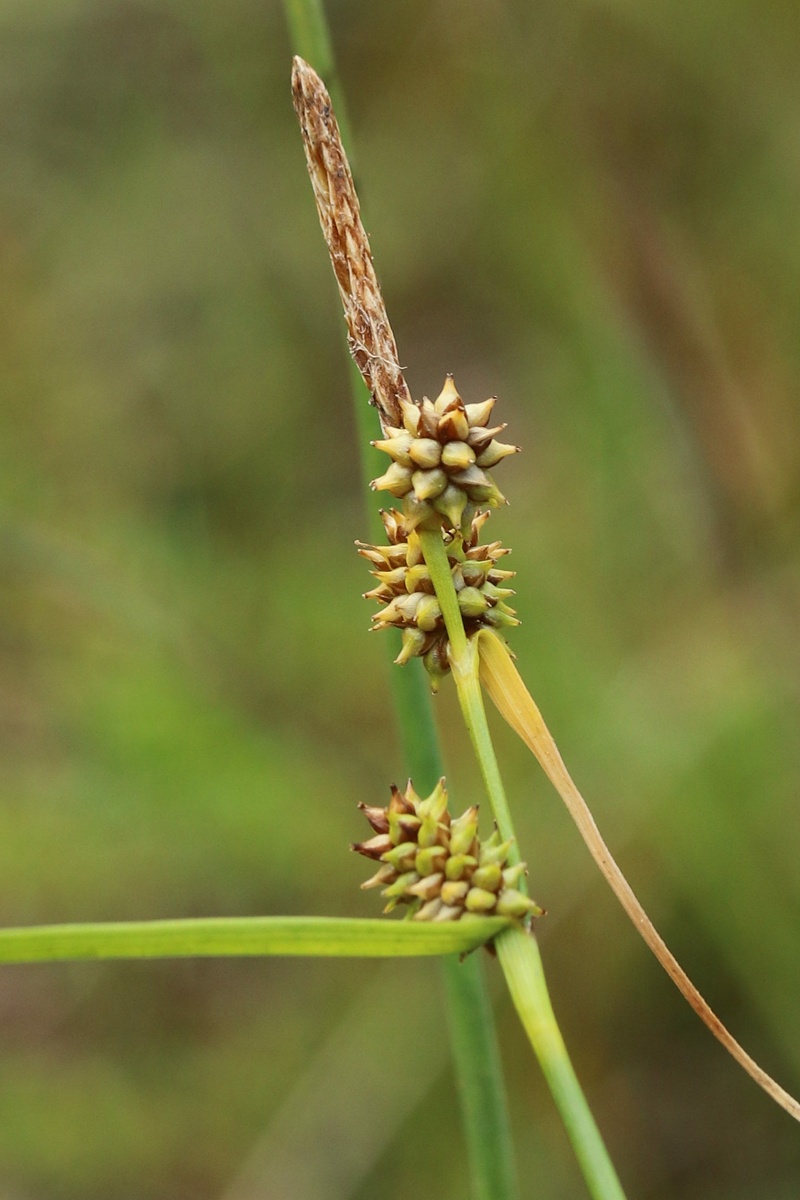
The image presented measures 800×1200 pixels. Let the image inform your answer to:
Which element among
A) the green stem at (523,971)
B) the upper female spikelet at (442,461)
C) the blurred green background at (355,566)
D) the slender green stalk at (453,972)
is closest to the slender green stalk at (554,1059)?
the green stem at (523,971)

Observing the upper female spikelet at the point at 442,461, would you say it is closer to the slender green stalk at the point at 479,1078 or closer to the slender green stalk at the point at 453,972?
the slender green stalk at the point at 453,972

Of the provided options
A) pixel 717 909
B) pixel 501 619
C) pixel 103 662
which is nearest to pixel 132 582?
pixel 103 662

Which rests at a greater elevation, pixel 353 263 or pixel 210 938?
pixel 353 263

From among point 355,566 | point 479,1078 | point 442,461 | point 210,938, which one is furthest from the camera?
point 355,566

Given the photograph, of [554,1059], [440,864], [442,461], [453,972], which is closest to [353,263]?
[442,461]

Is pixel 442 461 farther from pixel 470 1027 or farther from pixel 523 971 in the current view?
pixel 470 1027

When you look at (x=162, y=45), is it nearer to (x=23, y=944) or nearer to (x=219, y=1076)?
(x=219, y=1076)

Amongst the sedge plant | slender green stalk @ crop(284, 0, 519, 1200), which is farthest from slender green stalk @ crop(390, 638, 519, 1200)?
the sedge plant
